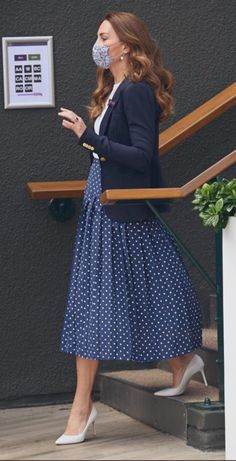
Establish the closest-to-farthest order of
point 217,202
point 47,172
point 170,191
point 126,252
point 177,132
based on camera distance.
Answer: point 217,202 < point 170,191 < point 126,252 < point 177,132 < point 47,172

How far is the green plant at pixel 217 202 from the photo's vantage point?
526 cm

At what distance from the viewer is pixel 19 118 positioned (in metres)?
6.54

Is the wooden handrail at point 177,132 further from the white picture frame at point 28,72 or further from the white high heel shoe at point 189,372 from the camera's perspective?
the white high heel shoe at point 189,372

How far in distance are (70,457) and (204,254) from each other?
1665 millimetres

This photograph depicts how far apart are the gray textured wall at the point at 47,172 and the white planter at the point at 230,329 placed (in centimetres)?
137

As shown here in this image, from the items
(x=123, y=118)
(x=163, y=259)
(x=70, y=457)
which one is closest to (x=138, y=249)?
(x=163, y=259)

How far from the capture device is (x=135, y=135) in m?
5.62

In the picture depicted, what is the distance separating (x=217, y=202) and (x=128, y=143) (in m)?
0.64

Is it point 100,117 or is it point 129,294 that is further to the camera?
point 100,117

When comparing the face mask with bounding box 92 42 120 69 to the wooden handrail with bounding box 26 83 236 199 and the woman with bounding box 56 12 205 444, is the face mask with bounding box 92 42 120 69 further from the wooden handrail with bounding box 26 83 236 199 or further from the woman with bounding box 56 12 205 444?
the wooden handrail with bounding box 26 83 236 199

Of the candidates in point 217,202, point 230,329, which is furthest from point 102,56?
point 230,329

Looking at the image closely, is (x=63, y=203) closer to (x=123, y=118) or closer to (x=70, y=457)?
(x=123, y=118)

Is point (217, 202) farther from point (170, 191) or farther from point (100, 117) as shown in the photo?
point (100, 117)

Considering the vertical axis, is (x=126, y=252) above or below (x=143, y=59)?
below
